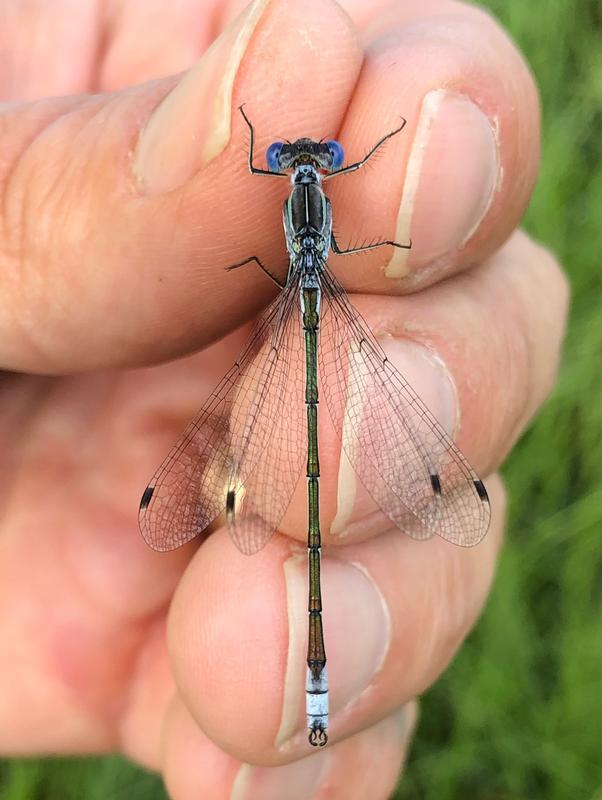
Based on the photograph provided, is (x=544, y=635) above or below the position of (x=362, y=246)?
below

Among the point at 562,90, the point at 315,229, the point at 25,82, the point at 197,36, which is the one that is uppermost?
the point at 562,90

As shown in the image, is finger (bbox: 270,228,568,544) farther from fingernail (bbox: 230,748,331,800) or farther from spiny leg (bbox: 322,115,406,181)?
fingernail (bbox: 230,748,331,800)

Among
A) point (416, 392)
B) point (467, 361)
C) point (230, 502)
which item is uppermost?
point (467, 361)

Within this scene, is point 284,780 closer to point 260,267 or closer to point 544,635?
point 544,635

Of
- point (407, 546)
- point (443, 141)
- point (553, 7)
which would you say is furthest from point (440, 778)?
point (553, 7)

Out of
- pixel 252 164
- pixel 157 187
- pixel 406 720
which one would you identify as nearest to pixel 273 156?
pixel 252 164

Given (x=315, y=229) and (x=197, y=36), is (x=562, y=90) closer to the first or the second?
(x=197, y=36)

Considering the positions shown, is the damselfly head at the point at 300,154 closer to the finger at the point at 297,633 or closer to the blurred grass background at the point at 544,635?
the finger at the point at 297,633
